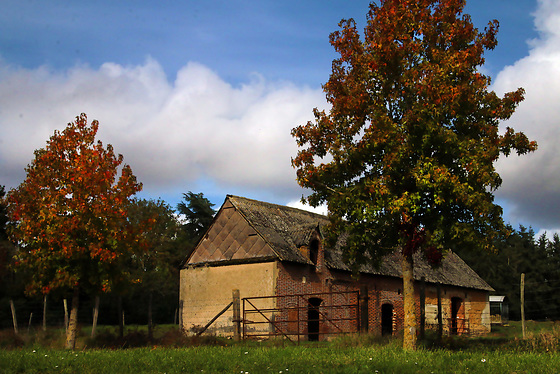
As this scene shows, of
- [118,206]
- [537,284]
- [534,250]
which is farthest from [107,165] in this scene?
[534,250]

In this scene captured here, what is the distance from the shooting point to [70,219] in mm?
17281

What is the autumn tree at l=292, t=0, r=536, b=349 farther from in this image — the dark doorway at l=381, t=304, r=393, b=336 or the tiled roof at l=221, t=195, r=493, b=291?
the dark doorway at l=381, t=304, r=393, b=336

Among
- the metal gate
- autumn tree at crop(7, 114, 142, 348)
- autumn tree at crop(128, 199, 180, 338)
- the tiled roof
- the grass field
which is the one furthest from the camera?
autumn tree at crop(128, 199, 180, 338)

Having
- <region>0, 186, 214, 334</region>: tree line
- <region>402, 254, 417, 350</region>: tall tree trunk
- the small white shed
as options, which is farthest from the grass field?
the small white shed

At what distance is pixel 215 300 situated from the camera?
972 inches

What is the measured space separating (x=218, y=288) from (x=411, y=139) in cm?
1460

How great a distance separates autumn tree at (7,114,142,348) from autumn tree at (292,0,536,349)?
7.18m

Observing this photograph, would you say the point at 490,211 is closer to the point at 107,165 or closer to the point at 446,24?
the point at 446,24

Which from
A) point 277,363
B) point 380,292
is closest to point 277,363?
point 277,363

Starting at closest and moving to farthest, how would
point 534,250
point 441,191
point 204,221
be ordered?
point 441,191 < point 204,221 < point 534,250

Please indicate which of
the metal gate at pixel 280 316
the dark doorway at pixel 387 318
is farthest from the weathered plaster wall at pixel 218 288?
the dark doorway at pixel 387 318

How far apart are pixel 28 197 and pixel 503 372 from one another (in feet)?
50.6

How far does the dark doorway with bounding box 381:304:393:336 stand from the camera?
28.3 meters

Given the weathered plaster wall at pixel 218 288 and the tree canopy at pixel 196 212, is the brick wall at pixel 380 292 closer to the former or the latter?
the weathered plaster wall at pixel 218 288
